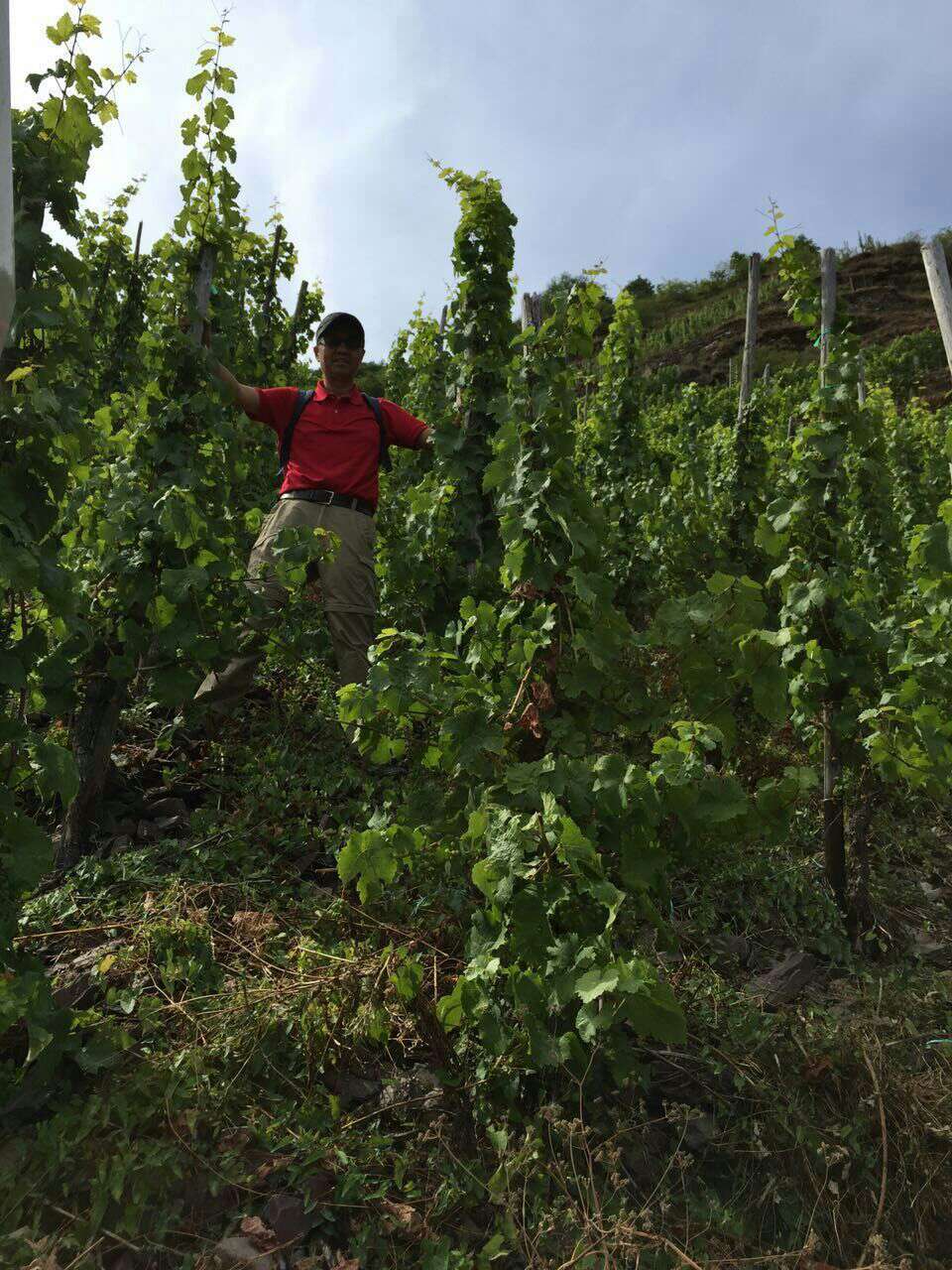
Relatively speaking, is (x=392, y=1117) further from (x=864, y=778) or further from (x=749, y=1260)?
(x=864, y=778)

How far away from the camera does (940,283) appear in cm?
445

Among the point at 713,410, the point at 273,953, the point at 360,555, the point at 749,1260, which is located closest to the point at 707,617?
the point at 749,1260

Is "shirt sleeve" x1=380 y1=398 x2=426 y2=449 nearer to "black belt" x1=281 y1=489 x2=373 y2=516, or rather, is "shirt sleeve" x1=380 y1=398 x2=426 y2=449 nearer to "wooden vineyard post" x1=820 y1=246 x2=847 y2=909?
"black belt" x1=281 y1=489 x2=373 y2=516

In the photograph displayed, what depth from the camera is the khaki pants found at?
Answer: 4441mm

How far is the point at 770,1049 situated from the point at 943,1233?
588mm

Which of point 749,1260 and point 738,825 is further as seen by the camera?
point 738,825

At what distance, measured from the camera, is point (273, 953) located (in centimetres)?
288

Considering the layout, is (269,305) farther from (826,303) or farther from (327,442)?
(826,303)

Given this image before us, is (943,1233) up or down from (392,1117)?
down

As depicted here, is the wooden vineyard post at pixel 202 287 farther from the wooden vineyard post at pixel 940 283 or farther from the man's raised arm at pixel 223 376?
the wooden vineyard post at pixel 940 283

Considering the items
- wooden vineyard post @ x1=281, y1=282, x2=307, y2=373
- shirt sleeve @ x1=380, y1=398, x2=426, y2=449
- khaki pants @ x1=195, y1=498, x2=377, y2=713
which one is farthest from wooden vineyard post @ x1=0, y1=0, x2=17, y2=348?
wooden vineyard post @ x1=281, y1=282, x2=307, y2=373

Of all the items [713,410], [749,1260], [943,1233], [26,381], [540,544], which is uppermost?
[713,410]

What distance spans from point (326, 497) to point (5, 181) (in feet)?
12.0

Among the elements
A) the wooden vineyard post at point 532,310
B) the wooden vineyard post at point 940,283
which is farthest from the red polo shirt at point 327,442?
the wooden vineyard post at point 940,283
